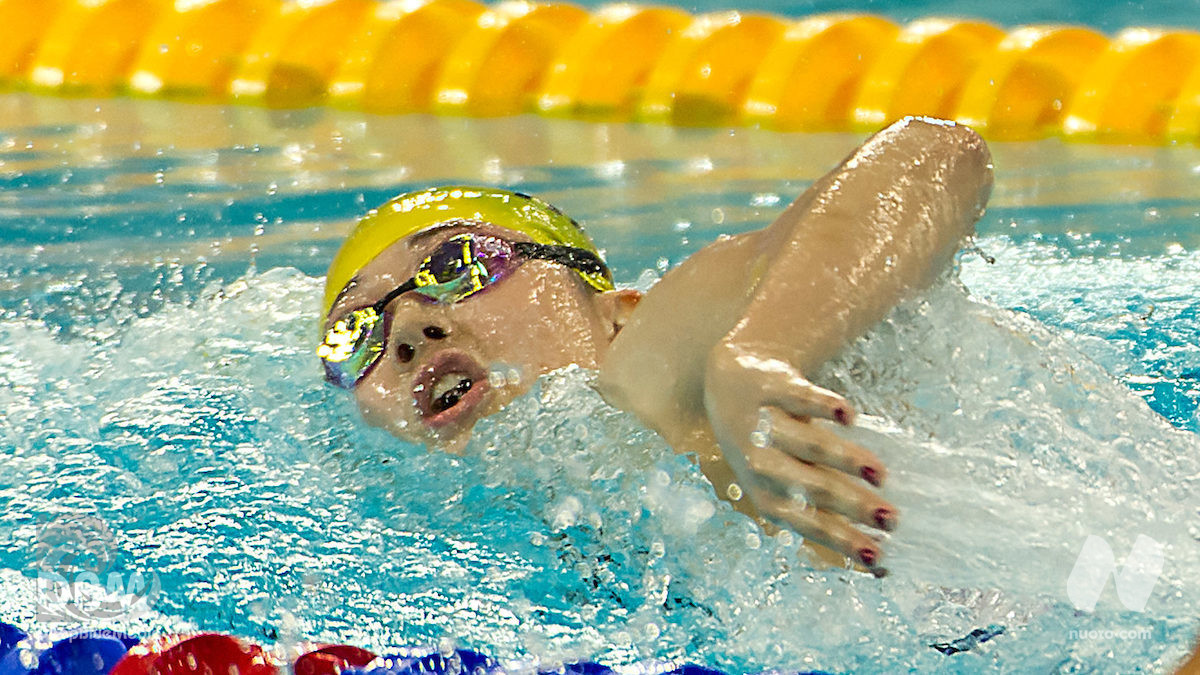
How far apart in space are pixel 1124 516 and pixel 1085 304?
1279mm

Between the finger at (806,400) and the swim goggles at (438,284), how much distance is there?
0.67 meters

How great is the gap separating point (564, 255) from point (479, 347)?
247 millimetres

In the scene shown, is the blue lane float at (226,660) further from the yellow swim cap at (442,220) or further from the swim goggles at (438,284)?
the yellow swim cap at (442,220)

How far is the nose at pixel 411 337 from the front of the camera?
1.78 m

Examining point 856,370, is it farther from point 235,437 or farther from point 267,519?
point 235,437

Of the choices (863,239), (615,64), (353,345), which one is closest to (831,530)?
(863,239)

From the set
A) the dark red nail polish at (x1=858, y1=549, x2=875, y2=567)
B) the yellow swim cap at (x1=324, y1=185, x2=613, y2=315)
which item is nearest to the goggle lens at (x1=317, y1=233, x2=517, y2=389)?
the yellow swim cap at (x1=324, y1=185, x2=613, y2=315)

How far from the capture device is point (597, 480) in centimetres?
171

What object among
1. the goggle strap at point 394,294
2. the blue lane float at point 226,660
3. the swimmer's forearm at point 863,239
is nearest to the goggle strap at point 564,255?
the goggle strap at point 394,294

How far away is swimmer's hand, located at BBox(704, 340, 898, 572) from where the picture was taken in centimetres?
114

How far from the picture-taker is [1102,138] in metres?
3.69

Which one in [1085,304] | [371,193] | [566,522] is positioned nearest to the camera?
[566,522]

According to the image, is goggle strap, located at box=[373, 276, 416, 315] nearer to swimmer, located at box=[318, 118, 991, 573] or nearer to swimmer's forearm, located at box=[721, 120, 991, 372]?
swimmer, located at box=[318, 118, 991, 573]

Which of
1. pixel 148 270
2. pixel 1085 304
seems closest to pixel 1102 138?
pixel 1085 304
